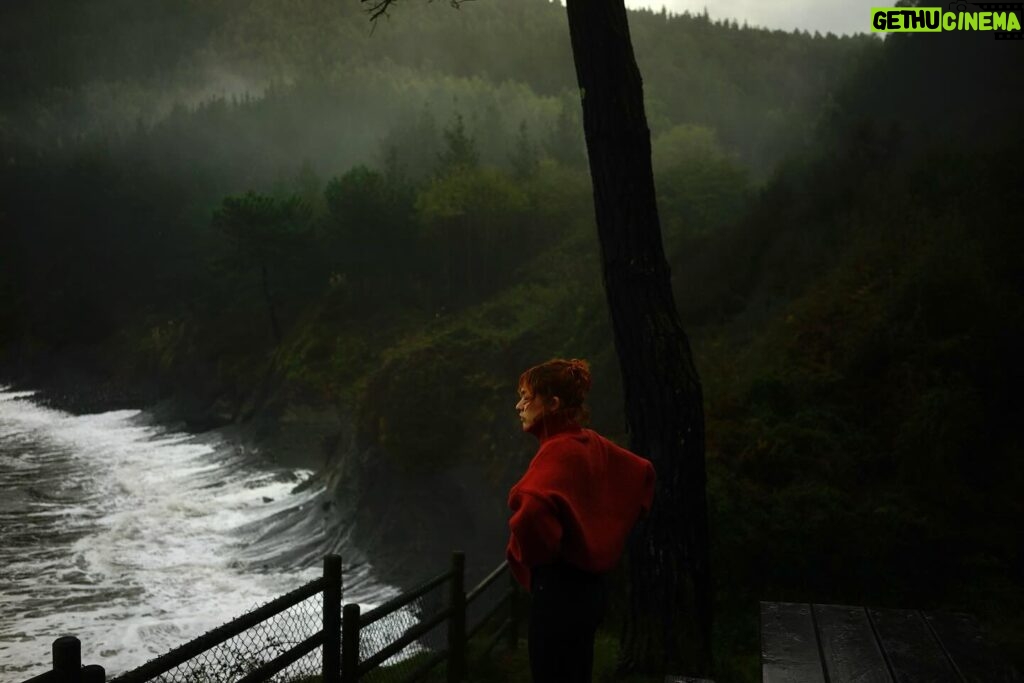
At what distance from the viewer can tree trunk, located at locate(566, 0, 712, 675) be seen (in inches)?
237

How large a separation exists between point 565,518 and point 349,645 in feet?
10.1

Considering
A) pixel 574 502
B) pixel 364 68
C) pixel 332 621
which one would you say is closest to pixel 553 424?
pixel 574 502

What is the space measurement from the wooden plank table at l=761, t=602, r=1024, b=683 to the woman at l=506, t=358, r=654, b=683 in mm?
729

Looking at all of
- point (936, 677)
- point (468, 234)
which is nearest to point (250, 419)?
point (468, 234)

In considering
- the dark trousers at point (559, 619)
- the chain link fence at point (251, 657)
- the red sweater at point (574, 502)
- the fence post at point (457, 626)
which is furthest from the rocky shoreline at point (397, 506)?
the red sweater at point (574, 502)

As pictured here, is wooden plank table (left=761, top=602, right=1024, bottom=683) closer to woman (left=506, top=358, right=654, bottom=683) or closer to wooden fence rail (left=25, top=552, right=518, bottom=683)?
woman (left=506, top=358, right=654, bottom=683)

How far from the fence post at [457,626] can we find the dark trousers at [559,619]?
371 centimetres

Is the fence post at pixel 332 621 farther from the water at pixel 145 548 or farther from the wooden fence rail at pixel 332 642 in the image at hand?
the water at pixel 145 548

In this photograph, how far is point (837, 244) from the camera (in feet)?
51.5

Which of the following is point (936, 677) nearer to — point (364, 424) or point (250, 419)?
point (364, 424)

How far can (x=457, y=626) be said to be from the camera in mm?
7309

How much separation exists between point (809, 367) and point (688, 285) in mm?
7394

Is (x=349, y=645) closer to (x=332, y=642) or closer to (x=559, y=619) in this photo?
(x=332, y=642)

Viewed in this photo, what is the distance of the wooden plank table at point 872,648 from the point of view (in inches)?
131
